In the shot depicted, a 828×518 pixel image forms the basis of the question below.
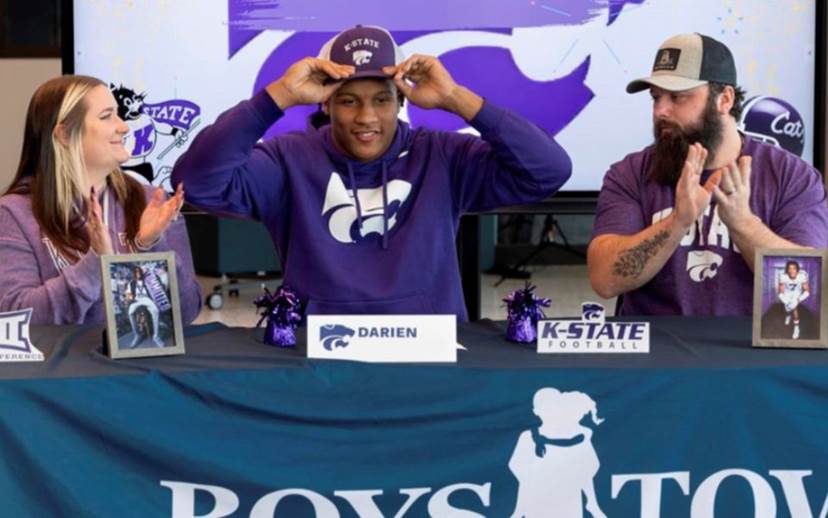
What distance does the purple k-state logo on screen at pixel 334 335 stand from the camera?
1.96m

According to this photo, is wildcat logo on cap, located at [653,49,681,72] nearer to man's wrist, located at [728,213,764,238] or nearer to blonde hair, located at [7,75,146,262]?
man's wrist, located at [728,213,764,238]

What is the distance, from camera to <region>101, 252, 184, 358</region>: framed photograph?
78.3 inches

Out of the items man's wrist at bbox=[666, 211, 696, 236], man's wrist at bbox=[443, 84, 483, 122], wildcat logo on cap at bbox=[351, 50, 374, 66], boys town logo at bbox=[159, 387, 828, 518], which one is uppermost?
wildcat logo on cap at bbox=[351, 50, 374, 66]

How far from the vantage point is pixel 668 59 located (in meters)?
2.63

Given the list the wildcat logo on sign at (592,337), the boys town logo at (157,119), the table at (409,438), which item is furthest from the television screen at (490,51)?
the table at (409,438)

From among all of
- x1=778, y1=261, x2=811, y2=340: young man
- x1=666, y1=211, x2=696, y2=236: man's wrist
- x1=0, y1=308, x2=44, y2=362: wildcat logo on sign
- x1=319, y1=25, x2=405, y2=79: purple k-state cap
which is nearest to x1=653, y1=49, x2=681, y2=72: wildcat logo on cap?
x1=666, y1=211, x2=696, y2=236: man's wrist

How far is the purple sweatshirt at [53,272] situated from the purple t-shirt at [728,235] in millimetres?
949

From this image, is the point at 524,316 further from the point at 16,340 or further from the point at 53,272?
the point at 53,272

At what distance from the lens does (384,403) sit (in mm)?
1898

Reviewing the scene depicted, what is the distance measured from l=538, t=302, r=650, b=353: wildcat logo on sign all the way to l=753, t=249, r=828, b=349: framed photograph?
22cm

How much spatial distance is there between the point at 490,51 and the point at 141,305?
2.02 meters

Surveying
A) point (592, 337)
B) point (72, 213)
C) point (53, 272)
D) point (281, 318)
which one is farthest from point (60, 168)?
point (592, 337)

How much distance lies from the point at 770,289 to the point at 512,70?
181 cm

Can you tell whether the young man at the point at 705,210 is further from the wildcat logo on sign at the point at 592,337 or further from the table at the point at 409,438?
the table at the point at 409,438
